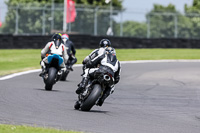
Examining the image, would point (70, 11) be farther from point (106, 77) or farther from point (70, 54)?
point (106, 77)

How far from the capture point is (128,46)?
112 feet

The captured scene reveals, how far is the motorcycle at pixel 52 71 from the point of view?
1384cm

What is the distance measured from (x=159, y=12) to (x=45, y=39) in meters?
11.6

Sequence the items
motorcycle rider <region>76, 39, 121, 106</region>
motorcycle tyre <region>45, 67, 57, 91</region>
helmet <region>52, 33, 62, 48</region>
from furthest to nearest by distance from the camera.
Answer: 1. helmet <region>52, 33, 62, 48</region>
2. motorcycle tyre <region>45, 67, 57, 91</region>
3. motorcycle rider <region>76, 39, 121, 106</region>

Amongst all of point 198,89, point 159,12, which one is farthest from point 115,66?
point 159,12

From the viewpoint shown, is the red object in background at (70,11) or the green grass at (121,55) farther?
the red object in background at (70,11)

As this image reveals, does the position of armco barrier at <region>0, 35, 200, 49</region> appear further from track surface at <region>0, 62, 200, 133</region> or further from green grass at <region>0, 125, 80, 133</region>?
green grass at <region>0, 125, 80, 133</region>

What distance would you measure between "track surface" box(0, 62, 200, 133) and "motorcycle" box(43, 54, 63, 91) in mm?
247

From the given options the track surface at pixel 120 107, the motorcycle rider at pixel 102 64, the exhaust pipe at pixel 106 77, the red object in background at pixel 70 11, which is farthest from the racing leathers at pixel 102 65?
the red object in background at pixel 70 11

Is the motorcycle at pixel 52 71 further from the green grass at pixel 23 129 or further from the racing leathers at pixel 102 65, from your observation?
the green grass at pixel 23 129

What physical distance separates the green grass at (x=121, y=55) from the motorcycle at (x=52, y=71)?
35.5 ft

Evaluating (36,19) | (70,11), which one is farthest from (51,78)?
(36,19)

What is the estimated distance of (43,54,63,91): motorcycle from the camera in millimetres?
13844

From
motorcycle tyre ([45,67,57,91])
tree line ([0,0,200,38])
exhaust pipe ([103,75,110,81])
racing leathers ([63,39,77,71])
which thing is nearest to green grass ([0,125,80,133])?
exhaust pipe ([103,75,110,81])
